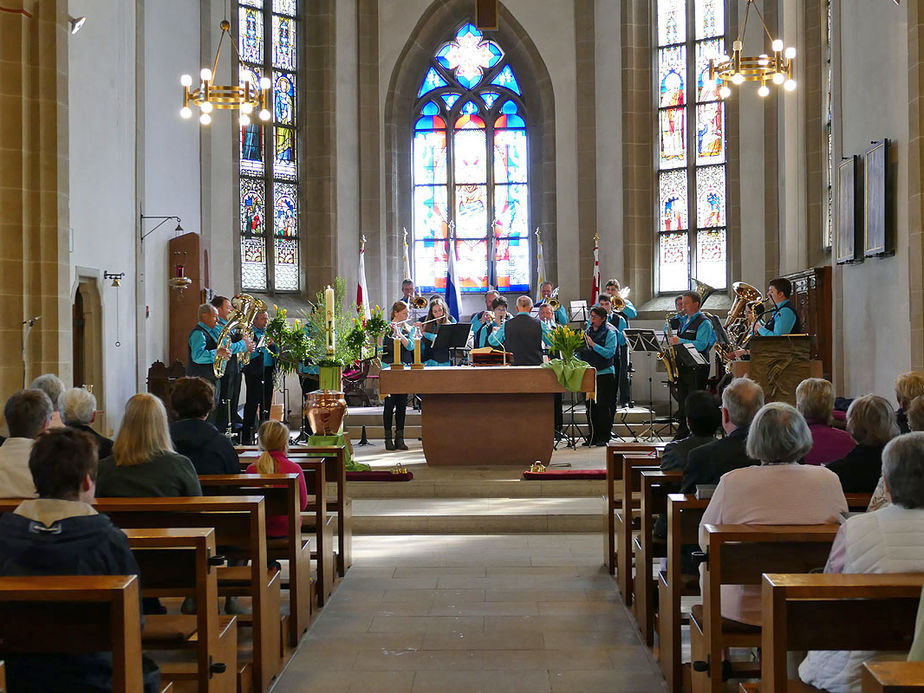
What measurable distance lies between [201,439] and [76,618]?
283 cm

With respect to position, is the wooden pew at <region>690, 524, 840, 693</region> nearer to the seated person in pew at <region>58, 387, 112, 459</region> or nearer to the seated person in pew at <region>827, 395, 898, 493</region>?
the seated person in pew at <region>827, 395, 898, 493</region>

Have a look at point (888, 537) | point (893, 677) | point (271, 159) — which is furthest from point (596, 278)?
point (893, 677)

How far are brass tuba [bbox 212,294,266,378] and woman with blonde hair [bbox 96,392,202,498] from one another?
6575 mm

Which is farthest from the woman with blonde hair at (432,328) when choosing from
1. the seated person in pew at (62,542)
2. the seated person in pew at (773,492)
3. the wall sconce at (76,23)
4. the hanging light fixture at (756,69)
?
the seated person in pew at (62,542)

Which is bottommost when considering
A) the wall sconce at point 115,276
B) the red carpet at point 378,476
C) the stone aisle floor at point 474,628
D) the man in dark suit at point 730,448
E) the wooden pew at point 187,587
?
the stone aisle floor at point 474,628

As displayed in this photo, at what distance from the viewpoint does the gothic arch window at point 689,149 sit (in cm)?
1602

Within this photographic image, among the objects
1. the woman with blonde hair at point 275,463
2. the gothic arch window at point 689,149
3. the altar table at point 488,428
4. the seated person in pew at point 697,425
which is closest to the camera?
the seated person in pew at point 697,425

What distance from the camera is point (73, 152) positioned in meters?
10.5

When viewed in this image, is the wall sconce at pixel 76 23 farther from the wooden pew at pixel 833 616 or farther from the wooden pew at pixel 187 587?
the wooden pew at pixel 833 616

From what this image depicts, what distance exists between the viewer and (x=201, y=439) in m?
5.45

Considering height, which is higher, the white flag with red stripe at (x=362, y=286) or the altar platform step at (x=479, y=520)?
the white flag with red stripe at (x=362, y=286)

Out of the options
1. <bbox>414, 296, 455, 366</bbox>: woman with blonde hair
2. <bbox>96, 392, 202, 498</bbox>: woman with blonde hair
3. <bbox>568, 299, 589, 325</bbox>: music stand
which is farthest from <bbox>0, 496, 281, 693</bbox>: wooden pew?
<bbox>568, 299, 589, 325</bbox>: music stand

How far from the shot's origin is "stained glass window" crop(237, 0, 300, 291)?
16094 millimetres

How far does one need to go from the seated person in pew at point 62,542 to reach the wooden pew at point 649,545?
111 inches
